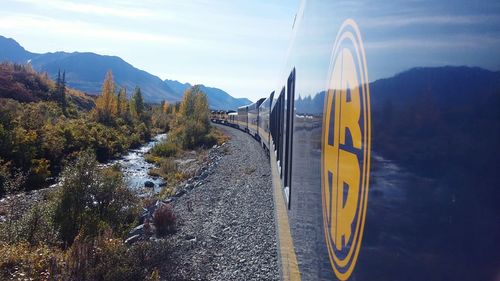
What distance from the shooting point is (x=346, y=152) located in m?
2.35

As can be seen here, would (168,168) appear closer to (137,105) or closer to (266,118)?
(266,118)

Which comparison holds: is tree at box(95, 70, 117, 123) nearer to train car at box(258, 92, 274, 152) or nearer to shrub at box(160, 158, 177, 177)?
shrub at box(160, 158, 177, 177)

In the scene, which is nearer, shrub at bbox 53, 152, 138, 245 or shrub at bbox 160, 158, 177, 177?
shrub at bbox 53, 152, 138, 245

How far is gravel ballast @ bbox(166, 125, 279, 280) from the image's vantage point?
836 centimetres

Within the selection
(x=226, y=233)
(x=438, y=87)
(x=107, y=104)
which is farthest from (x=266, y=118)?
(x=107, y=104)

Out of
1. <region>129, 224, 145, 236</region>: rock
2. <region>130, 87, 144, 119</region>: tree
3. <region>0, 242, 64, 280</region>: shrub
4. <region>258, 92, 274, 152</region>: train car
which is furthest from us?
<region>130, 87, 144, 119</region>: tree

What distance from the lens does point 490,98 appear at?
1.08 m

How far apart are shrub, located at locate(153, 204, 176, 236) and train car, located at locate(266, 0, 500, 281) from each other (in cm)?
917

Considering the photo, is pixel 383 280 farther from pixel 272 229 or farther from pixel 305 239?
pixel 272 229

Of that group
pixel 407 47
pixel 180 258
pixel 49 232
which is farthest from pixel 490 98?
pixel 49 232

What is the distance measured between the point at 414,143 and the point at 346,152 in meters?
0.88

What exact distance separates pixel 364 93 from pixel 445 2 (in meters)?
0.74

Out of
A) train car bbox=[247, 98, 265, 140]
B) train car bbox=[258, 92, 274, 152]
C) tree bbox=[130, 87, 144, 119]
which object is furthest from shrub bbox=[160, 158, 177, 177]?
tree bbox=[130, 87, 144, 119]

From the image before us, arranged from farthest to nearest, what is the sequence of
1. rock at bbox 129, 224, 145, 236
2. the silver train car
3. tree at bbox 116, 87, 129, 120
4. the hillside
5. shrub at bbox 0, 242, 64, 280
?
tree at bbox 116, 87, 129, 120 < the hillside < rock at bbox 129, 224, 145, 236 < shrub at bbox 0, 242, 64, 280 < the silver train car
